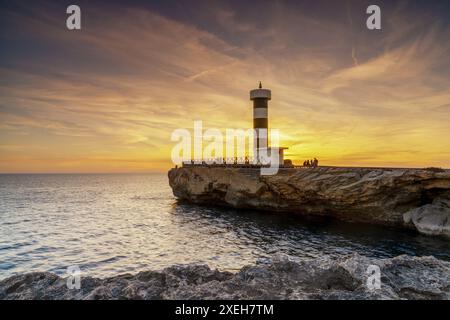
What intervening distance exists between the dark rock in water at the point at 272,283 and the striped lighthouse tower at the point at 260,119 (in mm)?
34516

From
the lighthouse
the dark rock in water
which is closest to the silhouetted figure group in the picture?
the lighthouse

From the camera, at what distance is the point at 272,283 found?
20.1 feet

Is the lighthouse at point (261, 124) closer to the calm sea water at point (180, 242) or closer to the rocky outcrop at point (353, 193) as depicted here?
the rocky outcrop at point (353, 193)

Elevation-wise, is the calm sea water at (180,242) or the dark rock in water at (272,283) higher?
the dark rock in water at (272,283)

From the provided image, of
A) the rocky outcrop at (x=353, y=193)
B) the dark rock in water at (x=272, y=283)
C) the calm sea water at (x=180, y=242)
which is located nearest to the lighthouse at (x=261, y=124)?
the rocky outcrop at (x=353, y=193)

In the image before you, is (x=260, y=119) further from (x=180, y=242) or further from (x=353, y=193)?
(x=180, y=242)

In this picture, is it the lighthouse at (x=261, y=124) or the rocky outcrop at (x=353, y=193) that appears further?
the lighthouse at (x=261, y=124)

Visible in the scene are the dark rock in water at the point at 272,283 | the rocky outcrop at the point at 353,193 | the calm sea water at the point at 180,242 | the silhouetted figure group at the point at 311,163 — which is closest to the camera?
the dark rock in water at the point at 272,283

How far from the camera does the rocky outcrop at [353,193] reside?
24.2 m

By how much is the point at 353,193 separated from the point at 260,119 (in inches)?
724
